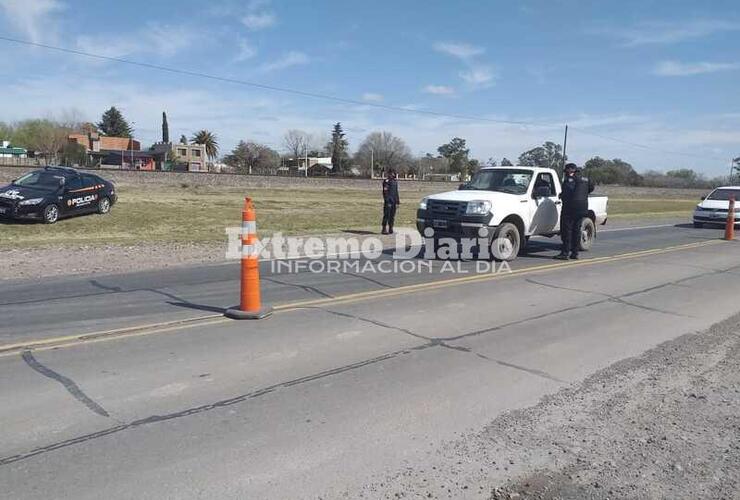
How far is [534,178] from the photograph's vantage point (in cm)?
1303

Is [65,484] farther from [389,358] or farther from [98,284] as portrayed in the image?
[98,284]

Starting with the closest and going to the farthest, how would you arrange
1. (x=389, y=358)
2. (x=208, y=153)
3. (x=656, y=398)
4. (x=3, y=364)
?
(x=656, y=398)
(x=3, y=364)
(x=389, y=358)
(x=208, y=153)

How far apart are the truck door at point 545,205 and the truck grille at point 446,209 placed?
194 cm

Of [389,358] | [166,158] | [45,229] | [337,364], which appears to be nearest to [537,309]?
[389,358]

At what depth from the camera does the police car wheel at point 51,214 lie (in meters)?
17.1

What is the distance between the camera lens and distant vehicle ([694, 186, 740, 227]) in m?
23.5

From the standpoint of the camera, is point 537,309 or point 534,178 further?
Answer: point 534,178

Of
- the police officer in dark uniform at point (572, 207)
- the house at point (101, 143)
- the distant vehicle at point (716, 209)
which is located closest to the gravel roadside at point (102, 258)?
the police officer in dark uniform at point (572, 207)

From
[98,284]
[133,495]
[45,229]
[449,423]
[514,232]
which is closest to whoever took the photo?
[133,495]

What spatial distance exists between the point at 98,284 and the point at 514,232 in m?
7.91

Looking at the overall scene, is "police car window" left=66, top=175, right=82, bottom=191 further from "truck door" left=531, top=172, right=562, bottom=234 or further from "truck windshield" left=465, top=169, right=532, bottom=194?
"truck door" left=531, top=172, right=562, bottom=234

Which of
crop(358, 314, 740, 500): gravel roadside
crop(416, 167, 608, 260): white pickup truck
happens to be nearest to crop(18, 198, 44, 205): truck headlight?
crop(416, 167, 608, 260): white pickup truck

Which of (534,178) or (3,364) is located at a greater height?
(534,178)

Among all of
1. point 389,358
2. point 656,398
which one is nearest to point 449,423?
point 389,358
